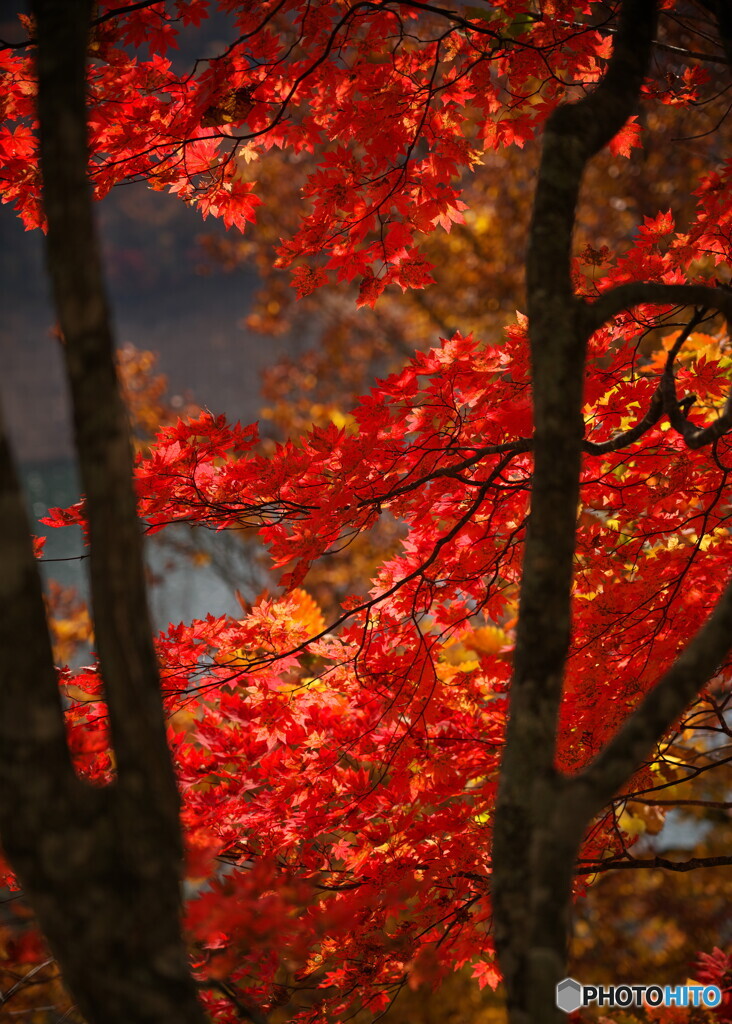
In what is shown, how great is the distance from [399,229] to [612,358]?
1182 millimetres

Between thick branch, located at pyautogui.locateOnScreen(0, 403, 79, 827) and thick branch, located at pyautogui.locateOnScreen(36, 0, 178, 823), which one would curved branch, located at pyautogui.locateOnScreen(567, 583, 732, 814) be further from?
thick branch, located at pyautogui.locateOnScreen(0, 403, 79, 827)

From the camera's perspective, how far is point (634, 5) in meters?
2.35

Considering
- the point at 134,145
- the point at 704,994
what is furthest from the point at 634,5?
the point at 704,994

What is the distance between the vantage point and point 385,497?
3127 millimetres

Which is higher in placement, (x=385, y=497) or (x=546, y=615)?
(x=385, y=497)

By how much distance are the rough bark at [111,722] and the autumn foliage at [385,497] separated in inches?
56.2

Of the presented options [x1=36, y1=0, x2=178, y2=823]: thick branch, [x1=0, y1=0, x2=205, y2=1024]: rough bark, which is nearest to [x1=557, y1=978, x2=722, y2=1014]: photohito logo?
[x1=0, y1=0, x2=205, y2=1024]: rough bark

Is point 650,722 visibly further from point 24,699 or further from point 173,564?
point 173,564

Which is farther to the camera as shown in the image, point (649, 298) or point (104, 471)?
point (649, 298)

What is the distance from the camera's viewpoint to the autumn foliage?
10.9ft

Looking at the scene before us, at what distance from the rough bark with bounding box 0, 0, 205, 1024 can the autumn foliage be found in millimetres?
1427

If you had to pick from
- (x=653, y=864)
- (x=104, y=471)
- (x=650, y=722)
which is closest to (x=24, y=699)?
(x=104, y=471)

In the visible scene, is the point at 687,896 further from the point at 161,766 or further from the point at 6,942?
the point at 161,766

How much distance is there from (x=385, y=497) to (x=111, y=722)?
163cm
